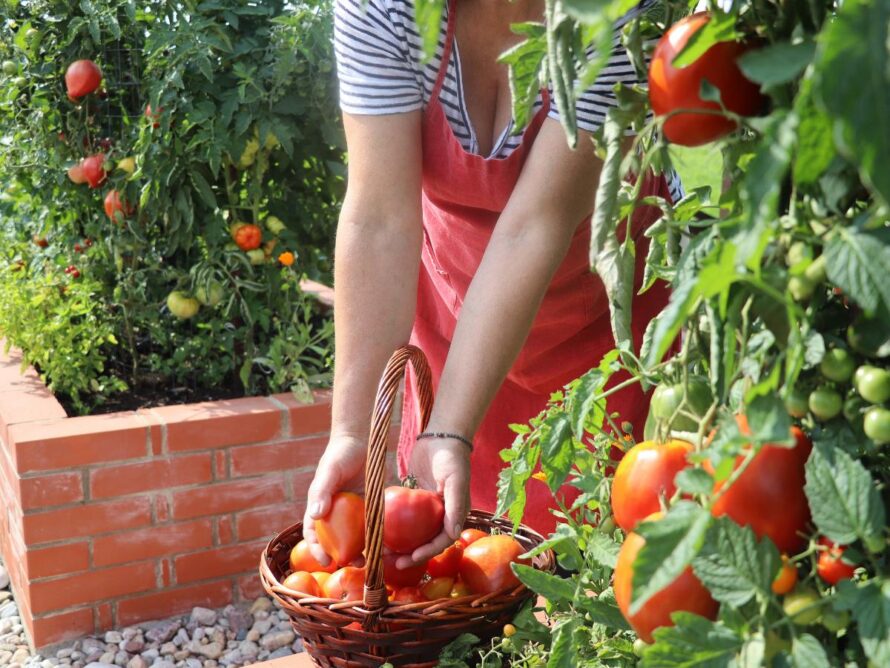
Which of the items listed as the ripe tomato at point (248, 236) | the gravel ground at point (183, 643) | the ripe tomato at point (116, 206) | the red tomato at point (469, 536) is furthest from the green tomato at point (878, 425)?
the ripe tomato at point (116, 206)

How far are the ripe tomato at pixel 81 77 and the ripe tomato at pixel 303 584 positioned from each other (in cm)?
194

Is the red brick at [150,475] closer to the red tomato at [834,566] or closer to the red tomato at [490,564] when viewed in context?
the red tomato at [490,564]

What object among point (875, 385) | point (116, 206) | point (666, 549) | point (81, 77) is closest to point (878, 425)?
point (875, 385)

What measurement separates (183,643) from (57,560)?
36cm

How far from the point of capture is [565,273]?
1.60 m

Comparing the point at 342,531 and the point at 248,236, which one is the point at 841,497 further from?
the point at 248,236

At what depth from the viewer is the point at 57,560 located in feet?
7.61

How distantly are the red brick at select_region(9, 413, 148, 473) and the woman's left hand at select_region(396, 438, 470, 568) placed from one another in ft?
4.24

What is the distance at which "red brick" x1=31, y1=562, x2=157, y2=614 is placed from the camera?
7.64 feet

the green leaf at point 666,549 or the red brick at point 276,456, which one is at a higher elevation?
the green leaf at point 666,549

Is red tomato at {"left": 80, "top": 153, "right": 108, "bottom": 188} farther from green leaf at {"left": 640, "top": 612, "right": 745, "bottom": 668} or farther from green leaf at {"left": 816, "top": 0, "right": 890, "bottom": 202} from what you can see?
green leaf at {"left": 816, "top": 0, "right": 890, "bottom": 202}

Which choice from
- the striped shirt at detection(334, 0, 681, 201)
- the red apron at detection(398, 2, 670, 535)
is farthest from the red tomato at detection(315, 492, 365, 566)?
the striped shirt at detection(334, 0, 681, 201)

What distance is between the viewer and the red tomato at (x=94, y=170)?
107 inches

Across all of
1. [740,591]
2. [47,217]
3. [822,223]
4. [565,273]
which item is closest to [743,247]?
[822,223]
